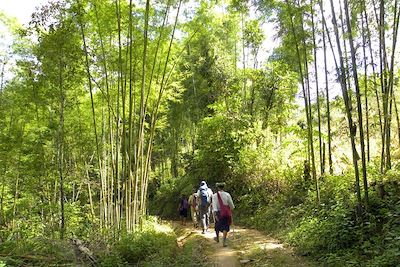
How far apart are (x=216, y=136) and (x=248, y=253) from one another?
27.4 feet

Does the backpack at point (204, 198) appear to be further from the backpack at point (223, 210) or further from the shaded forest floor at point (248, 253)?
the backpack at point (223, 210)

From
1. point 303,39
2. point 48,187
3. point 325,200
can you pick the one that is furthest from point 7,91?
point 325,200

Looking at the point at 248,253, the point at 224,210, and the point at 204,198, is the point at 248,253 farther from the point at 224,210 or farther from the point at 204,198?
the point at 204,198

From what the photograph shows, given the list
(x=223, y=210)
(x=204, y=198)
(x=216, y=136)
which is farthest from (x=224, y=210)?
(x=216, y=136)

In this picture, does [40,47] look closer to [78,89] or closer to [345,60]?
[78,89]

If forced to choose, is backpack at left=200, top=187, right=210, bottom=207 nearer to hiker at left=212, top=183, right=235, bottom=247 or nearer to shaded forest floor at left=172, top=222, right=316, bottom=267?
shaded forest floor at left=172, top=222, right=316, bottom=267

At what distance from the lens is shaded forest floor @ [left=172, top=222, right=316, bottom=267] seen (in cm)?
576

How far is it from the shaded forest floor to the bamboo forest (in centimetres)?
3

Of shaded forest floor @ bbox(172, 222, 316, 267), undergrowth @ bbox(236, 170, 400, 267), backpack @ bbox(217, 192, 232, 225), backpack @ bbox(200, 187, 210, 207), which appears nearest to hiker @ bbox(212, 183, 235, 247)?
backpack @ bbox(217, 192, 232, 225)

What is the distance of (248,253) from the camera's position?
254 inches

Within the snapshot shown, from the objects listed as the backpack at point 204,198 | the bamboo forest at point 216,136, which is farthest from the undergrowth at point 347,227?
the backpack at point 204,198

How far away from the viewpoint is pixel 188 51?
55.7 feet

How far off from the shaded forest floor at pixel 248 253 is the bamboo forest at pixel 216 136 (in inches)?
1.3

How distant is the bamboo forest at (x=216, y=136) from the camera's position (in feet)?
19.2
